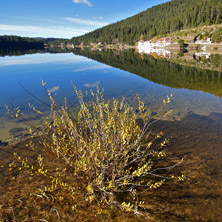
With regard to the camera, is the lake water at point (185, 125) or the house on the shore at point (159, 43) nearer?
the lake water at point (185, 125)

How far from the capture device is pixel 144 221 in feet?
13.3

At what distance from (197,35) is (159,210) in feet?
357

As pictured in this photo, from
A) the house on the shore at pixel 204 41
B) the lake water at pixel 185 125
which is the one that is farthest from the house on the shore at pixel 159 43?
the lake water at pixel 185 125

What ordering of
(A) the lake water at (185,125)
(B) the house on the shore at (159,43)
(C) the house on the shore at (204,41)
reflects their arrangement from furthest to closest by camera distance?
1. (B) the house on the shore at (159,43)
2. (C) the house on the shore at (204,41)
3. (A) the lake water at (185,125)

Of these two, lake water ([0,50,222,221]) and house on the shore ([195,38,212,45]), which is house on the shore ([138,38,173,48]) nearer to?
house on the shore ([195,38,212,45])

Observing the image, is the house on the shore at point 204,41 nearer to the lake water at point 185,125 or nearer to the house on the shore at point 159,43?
the house on the shore at point 159,43

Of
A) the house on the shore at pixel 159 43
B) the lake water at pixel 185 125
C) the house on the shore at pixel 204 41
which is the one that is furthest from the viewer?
the house on the shore at pixel 159 43

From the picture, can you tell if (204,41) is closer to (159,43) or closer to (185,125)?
(159,43)

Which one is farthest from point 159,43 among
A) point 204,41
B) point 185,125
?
point 185,125

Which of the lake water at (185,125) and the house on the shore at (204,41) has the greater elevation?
the house on the shore at (204,41)

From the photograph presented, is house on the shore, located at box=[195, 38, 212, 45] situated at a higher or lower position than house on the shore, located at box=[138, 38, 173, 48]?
A: lower

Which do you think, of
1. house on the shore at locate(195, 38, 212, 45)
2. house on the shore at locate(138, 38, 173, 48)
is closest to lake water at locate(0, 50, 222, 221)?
house on the shore at locate(195, 38, 212, 45)

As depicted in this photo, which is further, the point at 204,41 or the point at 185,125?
the point at 204,41

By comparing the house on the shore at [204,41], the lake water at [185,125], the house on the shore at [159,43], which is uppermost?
the house on the shore at [159,43]
